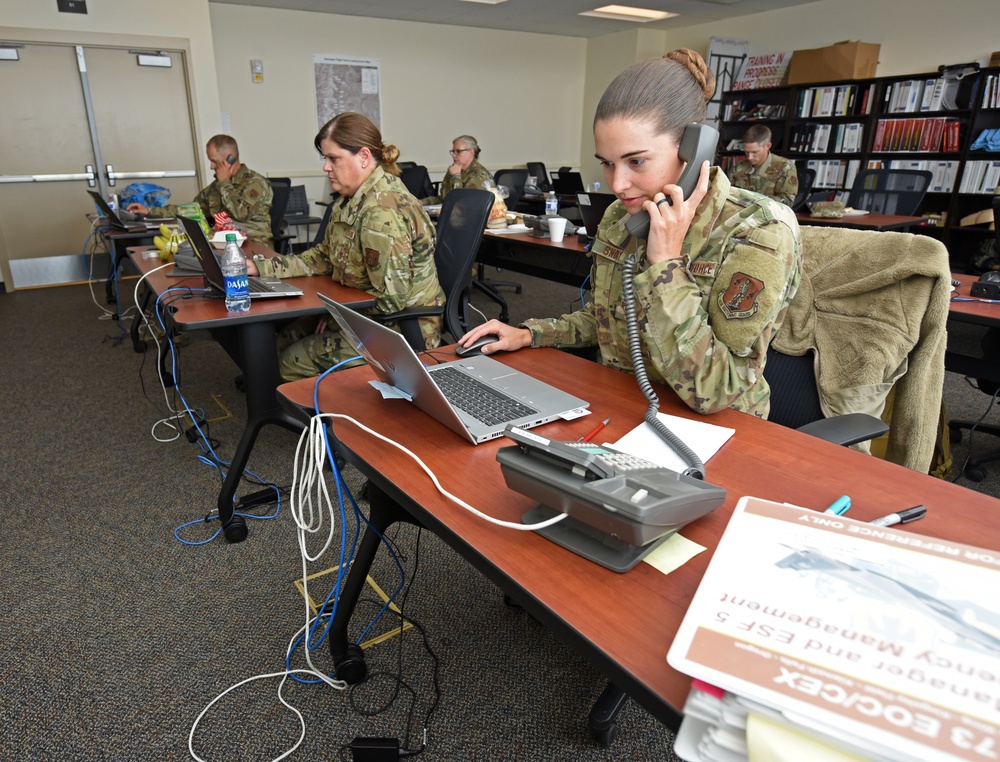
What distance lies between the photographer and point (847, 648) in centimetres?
50

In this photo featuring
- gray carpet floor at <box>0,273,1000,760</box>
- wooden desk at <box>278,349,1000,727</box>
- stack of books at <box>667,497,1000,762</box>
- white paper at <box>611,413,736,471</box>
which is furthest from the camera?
gray carpet floor at <box>0,273,1000,760</box>

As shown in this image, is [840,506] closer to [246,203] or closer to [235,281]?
[235,281]

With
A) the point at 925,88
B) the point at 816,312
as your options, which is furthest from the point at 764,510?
the point at 925,88

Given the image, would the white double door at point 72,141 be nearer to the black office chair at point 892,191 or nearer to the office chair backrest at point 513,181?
the office chair backrest at point 513,181

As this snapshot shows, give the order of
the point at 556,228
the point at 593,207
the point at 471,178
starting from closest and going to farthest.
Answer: the point at 593,207, the point at 556,228, the point at 471,178

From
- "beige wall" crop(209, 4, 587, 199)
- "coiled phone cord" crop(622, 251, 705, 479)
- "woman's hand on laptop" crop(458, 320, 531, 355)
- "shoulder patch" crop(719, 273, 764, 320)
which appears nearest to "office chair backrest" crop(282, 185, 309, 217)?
"beige wall" crop(209, 4, 587, 199)

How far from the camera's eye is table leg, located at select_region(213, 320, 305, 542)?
2.07 meters

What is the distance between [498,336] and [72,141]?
6315 millimetres

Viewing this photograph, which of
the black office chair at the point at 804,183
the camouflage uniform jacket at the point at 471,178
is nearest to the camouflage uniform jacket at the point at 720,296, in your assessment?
the camouflage uniform jacket at the point at 471,178

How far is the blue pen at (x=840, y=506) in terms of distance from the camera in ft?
2.57

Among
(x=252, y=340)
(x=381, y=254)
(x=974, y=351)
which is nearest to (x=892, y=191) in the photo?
(x=974, y=351)

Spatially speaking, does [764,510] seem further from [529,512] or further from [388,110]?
[388,110]

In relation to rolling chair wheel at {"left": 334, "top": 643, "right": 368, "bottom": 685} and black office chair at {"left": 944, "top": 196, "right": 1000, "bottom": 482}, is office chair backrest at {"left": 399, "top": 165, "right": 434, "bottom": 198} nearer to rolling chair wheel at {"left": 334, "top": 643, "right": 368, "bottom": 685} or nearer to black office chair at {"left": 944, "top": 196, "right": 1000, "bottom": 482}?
black office chair at {"left": 944, "top": 196, "right": 1000, "bottom": 482}

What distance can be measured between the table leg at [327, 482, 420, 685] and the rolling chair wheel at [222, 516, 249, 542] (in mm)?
707
